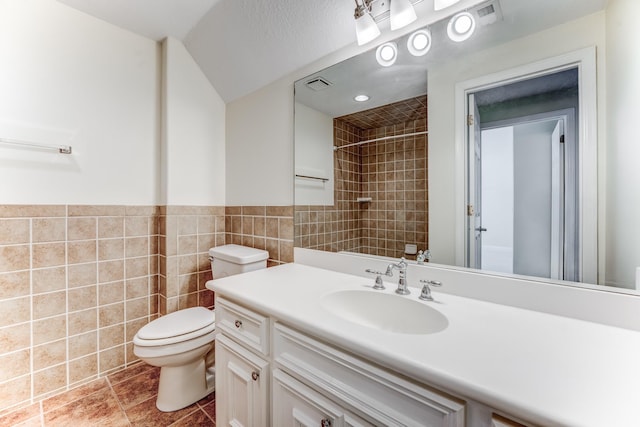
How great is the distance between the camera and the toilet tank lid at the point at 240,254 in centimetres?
169

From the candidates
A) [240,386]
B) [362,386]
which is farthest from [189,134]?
[362,386]

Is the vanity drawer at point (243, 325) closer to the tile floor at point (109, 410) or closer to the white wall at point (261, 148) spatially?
the tile floor at point (109, 410)

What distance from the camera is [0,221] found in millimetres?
1396

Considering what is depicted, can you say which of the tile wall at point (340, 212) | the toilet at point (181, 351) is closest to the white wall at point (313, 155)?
the tile wall at point (340, 212)

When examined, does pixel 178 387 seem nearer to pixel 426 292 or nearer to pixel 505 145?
pixel 426 292

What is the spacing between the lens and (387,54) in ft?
4.26

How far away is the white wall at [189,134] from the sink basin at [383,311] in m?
1.43

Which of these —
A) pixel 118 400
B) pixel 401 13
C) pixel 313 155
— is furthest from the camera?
pixel 313 155

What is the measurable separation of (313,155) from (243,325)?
1.05 meters

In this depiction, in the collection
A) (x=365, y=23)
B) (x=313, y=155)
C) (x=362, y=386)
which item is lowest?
(x=362, y=386)

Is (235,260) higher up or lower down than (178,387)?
higher up

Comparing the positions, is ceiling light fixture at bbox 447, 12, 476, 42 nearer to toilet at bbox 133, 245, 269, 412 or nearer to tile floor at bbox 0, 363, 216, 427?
toilet at bbox 133, 245, 269, 412

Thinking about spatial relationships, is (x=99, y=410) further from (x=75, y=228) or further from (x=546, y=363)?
(x=546, y=363)

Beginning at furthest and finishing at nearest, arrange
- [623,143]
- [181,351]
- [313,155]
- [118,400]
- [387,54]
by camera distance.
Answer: [313,155] → [118,400] → [181,351] → [387,54] → [623,143]
